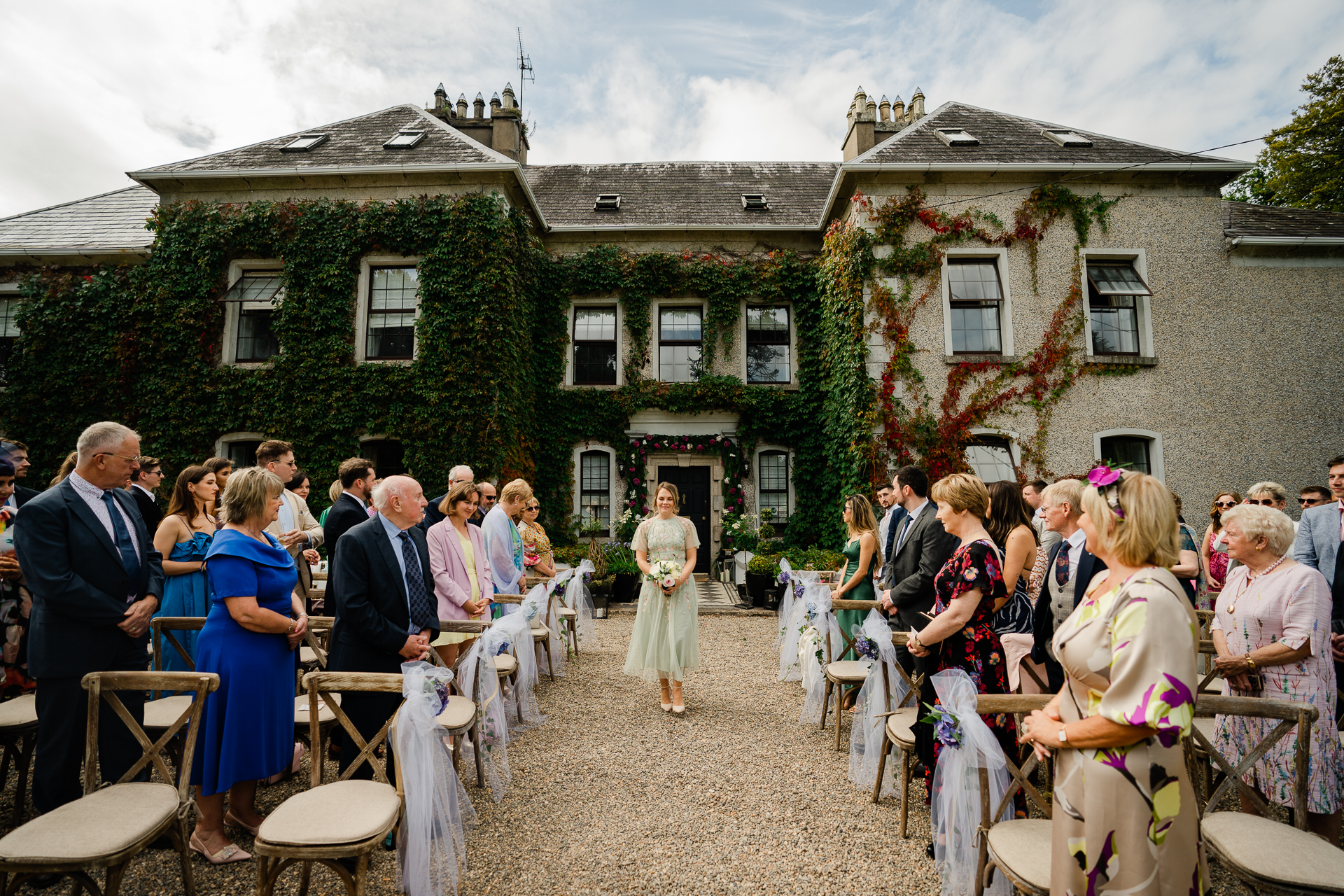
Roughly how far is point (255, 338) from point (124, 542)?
1091 centimetres

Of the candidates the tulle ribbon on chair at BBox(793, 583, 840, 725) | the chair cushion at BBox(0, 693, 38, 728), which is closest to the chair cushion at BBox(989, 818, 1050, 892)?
the tulle ribbon on chair at BBox(793, 583, 840, 725)

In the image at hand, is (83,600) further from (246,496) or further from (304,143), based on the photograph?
(304,143)

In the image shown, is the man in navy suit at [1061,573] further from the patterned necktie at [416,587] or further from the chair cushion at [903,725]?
the patterned necktie at [416,587]

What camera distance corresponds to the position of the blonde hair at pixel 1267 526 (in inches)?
121

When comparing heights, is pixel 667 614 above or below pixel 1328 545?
below

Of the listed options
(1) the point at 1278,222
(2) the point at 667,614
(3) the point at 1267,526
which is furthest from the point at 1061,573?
(1) the point at 1278,222

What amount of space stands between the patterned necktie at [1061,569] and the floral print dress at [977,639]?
1226 millimetres

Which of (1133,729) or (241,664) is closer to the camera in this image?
(1133,729)

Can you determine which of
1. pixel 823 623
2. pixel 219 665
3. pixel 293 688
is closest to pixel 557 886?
pixel 293 688

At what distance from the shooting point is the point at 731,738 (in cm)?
504

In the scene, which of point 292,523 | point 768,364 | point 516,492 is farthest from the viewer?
point 768,364

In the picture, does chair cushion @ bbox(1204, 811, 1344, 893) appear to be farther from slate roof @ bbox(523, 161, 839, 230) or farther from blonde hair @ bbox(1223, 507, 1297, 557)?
slate roof @ bbox(523, 161, 839, 230)

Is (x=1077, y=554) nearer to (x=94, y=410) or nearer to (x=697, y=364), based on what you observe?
(x=697, y=364)

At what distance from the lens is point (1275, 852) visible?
2311 mm
